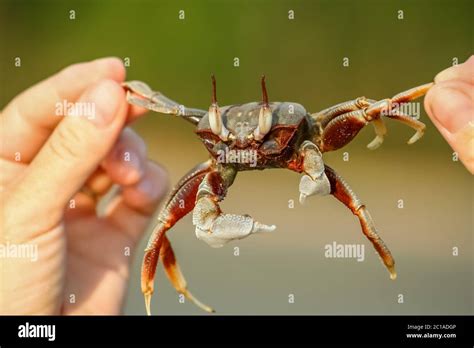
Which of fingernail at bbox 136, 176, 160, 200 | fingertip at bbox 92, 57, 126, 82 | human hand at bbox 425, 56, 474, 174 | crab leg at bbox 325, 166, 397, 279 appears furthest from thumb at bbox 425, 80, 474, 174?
fingernail at bbox 136, 176, 160, 200

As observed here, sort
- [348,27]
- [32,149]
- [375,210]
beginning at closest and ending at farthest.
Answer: [32,149]
[375,210]
[348,27]

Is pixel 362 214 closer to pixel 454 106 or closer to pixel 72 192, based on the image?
pixel 454 106

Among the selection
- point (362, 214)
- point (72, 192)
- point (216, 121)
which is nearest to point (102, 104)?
→ point (72, 192)

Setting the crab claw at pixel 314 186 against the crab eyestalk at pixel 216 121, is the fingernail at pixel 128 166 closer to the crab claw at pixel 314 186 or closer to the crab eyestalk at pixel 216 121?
the crab eyestalk at pixel 216 121

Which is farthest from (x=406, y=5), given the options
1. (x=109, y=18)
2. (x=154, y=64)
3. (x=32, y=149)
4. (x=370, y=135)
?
(x=32, y=149)

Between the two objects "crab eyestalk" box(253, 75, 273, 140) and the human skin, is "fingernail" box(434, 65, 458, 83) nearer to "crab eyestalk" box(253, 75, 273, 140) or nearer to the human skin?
the human skin

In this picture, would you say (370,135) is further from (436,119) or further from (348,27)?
(436,119)
